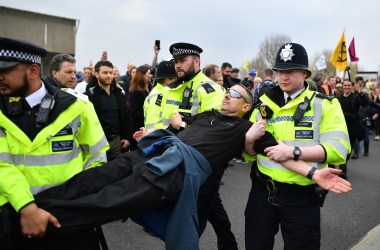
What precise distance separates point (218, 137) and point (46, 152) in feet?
3.85

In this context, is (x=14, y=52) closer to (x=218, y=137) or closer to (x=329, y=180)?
(x=218, y=137)

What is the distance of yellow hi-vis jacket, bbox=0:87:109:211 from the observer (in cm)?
190

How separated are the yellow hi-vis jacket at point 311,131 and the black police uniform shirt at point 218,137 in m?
0.24

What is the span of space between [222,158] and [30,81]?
1.36 m

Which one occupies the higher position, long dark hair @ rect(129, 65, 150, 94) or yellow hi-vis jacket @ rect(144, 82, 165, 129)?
long dark hair @ rect(129, 65, 150, 94)

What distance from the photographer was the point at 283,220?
262 centimetres

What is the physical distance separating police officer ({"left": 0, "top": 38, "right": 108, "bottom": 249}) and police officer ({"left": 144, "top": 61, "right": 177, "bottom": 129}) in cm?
188

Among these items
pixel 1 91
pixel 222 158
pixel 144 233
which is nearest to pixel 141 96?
pixel 144 233

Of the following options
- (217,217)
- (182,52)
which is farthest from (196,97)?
(217,217)

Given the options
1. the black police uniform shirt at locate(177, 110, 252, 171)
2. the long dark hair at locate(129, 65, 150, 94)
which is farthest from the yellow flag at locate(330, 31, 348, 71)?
the black police uniform shirt at locate(177, 110, 252, 171)

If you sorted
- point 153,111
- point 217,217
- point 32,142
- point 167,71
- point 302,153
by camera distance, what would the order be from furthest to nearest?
1. point 167,71
2. point 153,111
3. point 217,217
4. point 302,153
5. point 32,142

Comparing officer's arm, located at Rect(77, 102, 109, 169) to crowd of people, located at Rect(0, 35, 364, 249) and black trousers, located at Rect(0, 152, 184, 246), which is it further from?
black trousers, located at Rect(0, 152, 184, 246)

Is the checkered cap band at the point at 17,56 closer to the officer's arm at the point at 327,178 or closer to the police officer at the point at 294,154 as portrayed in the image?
the police officer at the point at 294,154

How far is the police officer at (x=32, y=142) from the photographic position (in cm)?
189
